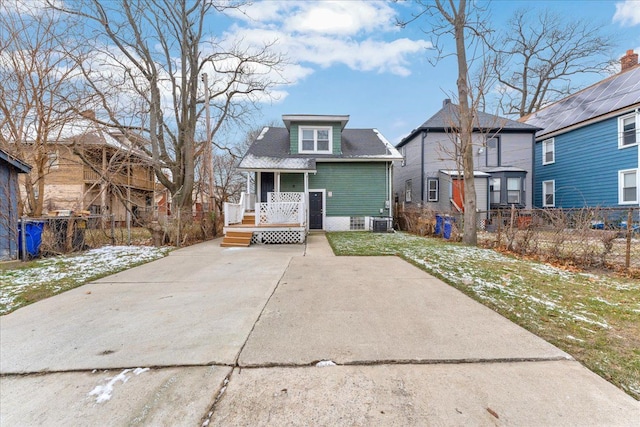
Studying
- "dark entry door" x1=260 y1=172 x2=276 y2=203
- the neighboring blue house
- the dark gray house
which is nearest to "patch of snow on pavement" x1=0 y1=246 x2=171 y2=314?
the dark gray house

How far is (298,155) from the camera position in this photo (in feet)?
47.1

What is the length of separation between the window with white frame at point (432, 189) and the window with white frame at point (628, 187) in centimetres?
770

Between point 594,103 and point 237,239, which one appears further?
point 594,103

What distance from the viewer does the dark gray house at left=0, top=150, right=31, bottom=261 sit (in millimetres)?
6742

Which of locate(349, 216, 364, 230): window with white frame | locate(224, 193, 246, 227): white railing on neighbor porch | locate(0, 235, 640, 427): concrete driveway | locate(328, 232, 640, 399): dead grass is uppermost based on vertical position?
locate(224, 193, 246, 227): white railing on neighbor porch

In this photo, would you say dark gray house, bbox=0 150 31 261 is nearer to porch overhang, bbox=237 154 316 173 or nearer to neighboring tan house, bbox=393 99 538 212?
porch overhang, bbox=237 154 316 173

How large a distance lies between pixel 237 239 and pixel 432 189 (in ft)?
38.5

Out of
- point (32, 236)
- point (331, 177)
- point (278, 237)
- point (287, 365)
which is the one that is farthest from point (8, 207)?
point (331, 177)

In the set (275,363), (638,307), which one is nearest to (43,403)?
(275,363)

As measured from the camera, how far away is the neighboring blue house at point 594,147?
41.4ft

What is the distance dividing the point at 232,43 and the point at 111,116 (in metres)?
6.74

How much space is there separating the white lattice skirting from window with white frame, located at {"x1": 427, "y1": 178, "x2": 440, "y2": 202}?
9.44 metres

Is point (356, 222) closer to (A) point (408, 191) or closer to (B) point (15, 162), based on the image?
(A) point (408, 191)

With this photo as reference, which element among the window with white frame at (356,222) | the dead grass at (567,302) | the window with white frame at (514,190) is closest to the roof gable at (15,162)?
the dead grass at (567,302)
